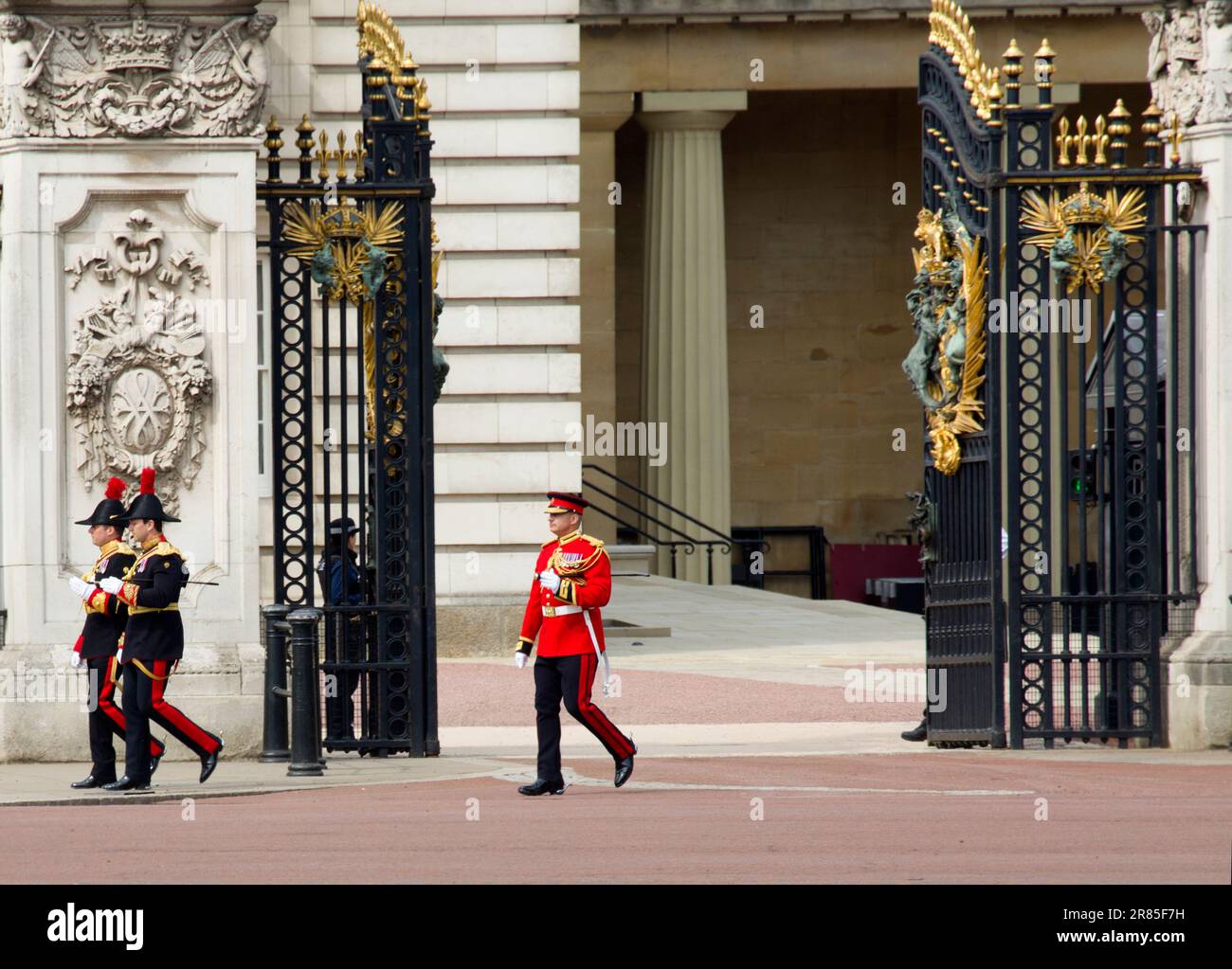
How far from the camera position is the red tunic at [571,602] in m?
13.1

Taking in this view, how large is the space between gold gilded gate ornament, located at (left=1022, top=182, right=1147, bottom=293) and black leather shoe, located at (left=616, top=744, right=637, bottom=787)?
4690 mm

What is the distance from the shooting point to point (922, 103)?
16484 mm

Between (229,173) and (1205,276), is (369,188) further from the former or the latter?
(1205,276)

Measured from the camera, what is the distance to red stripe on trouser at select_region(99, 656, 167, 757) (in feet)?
43.9

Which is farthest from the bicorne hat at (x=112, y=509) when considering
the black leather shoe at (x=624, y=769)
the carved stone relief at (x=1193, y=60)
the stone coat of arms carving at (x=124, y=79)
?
the carved stone relief at (x=1193, y=60)

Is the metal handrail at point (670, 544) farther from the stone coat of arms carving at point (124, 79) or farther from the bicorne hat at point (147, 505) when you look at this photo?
the bicorne hat at point (147, 505)

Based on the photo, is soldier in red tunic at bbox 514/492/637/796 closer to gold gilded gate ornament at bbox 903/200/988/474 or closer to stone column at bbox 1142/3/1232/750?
gold gilded gate ornament at bbox 903/200/988/474

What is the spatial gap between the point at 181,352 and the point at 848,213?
80.3ft

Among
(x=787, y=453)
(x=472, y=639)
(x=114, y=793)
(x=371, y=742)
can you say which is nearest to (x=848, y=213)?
(x=787, y=453)

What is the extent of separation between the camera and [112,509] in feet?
45.1

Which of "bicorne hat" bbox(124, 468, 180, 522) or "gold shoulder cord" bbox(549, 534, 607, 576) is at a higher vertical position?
"bicorne hat" bbox(124, 468, 180, 522)

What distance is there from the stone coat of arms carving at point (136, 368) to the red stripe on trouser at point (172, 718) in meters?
1.52

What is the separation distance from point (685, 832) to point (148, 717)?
3.82m

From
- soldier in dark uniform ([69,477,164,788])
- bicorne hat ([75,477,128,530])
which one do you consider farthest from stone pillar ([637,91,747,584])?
soldier in dark uniform ([69,477,164,788])
